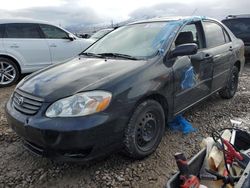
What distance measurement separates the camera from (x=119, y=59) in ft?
11.7

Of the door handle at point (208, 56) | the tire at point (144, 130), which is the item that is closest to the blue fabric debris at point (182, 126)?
the tire at point (144, 130)

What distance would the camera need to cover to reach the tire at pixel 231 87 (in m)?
5.29

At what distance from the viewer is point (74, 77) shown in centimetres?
318

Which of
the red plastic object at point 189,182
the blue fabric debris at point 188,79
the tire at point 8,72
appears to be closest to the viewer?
the red plastic object at point 189,182

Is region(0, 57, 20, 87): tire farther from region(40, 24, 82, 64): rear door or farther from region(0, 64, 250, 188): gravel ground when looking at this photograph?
region(0, 64, 250, 188): gravel ground

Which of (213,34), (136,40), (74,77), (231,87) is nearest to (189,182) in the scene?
(74,77)

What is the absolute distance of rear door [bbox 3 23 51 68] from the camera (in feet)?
23.7

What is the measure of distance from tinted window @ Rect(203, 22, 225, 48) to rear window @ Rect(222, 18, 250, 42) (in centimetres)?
482

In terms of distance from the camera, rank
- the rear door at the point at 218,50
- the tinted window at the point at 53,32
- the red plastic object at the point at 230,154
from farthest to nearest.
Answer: the tinted window at the point at 53,32 → the rear door at the point at 218,50 → the red plastic object at the point at 230,154

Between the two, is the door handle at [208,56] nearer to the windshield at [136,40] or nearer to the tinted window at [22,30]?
the windshield at [136,40]

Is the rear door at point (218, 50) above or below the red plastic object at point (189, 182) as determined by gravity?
above

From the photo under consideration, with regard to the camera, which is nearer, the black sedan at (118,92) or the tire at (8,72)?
the black sedan at (118,92)

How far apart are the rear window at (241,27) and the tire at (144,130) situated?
698 cm

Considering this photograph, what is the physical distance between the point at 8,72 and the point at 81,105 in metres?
4.99
